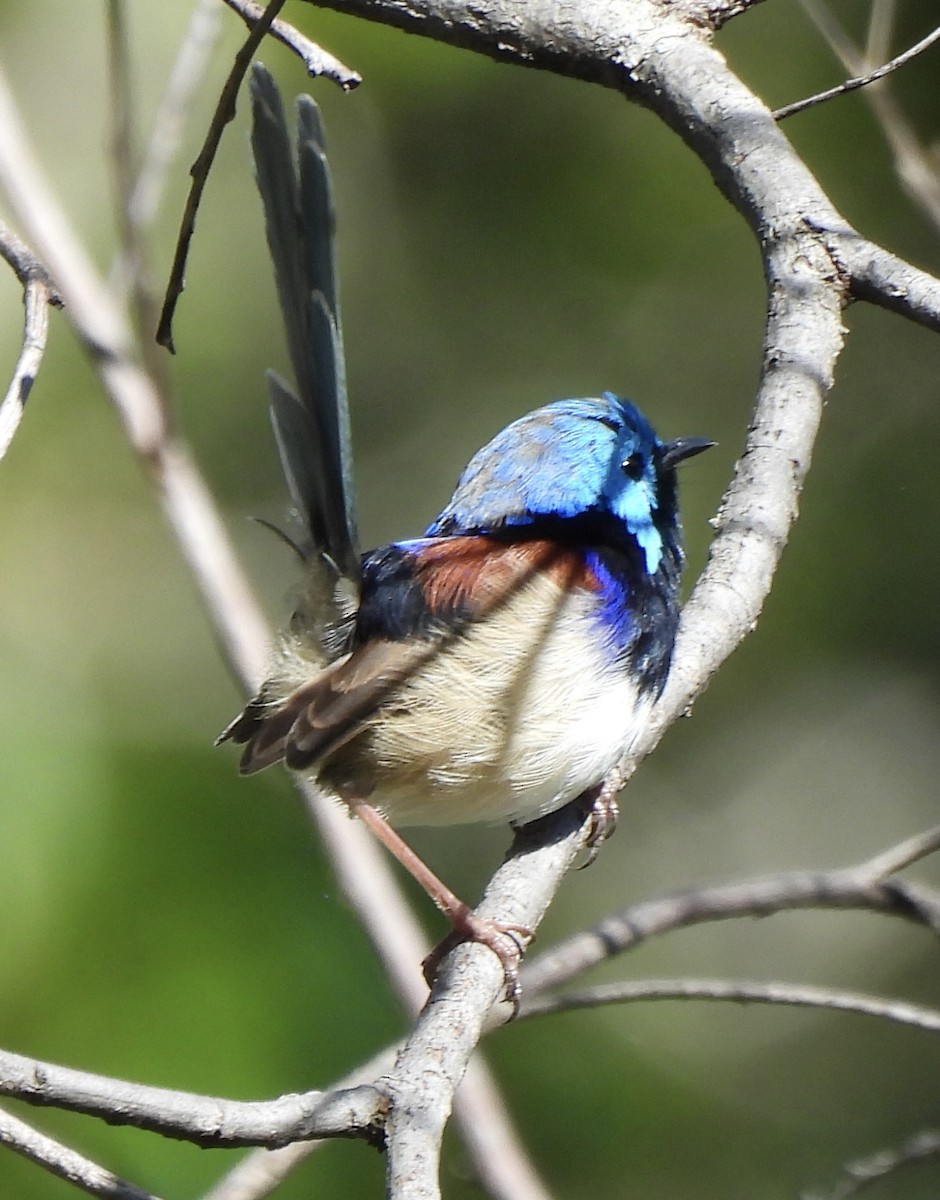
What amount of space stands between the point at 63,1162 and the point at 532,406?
4.93 m

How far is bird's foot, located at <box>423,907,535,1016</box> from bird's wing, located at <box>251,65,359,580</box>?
0.80 m

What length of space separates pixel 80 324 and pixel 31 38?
114 inches

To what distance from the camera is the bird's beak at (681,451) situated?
3.21 m

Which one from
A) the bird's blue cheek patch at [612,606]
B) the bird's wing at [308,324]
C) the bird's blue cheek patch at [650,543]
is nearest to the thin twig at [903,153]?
the bird's blue cheek patch at [650,543]

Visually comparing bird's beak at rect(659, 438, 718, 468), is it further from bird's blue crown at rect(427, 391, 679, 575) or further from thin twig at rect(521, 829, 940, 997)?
thin twig at rect(521, 829, 940, 997)

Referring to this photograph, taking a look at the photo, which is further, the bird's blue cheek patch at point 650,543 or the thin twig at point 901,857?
the bird's blue cheek patch at point 650,543

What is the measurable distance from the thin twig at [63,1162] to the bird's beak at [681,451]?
6.50ft

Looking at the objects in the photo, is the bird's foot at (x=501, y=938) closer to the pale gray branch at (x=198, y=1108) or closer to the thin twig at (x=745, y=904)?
the thin twig at (x=745, y=904)

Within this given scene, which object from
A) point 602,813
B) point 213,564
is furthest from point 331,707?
point 602,813

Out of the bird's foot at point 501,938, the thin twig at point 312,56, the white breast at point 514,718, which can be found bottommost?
the bird's foot at point 501,938

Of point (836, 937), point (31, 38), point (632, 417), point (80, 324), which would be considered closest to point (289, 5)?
point (31, 38)

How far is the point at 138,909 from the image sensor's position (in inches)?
155

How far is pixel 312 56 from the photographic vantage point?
92.7 inches

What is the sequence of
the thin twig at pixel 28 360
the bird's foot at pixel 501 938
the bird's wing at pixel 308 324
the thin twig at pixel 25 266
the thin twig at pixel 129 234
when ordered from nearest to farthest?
the thin twig at pixel 28 360 → the thin twig at pixel 25 266 → the bird's foot at pixel 501 938 → the bird's wing at pixel 308 324 → the thin twig at pixel 129 234
